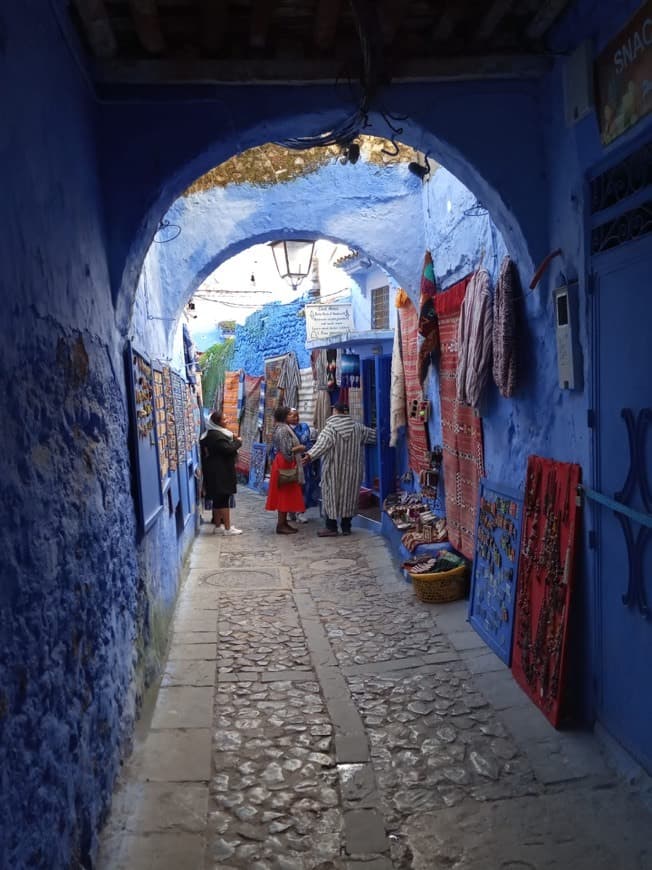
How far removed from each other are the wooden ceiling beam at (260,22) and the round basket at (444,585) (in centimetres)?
390

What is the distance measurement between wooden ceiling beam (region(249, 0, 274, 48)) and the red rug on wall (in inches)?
155

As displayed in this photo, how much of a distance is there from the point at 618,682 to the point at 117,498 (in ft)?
8.03

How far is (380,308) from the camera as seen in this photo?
1175 cm

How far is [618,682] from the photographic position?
120 inches

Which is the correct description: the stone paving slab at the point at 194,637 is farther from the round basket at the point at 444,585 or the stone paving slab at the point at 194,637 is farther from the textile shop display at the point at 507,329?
the textile shop display at the point at 507,329

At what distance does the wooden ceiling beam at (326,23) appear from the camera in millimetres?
3099

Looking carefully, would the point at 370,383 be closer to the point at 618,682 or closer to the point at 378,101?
the point at 378,101

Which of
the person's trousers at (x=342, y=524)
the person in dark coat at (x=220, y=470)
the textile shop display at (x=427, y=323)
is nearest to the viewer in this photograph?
the textile shop display at (x=427, y=323)

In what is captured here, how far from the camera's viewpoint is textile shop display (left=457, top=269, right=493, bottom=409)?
14.7ft

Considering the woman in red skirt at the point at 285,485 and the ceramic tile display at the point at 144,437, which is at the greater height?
the ceramic tile display at the point at 144,437

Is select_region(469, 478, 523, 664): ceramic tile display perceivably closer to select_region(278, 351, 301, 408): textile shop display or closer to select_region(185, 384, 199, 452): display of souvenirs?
select_region(185, 384, 199, 452): display of souvenirs

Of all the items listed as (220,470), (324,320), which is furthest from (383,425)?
(324,320)

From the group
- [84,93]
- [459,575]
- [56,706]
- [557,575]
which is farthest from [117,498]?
[459,575]

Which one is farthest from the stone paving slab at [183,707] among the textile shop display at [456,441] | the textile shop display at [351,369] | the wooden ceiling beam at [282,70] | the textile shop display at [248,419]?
the textile shop display at [248,419]
